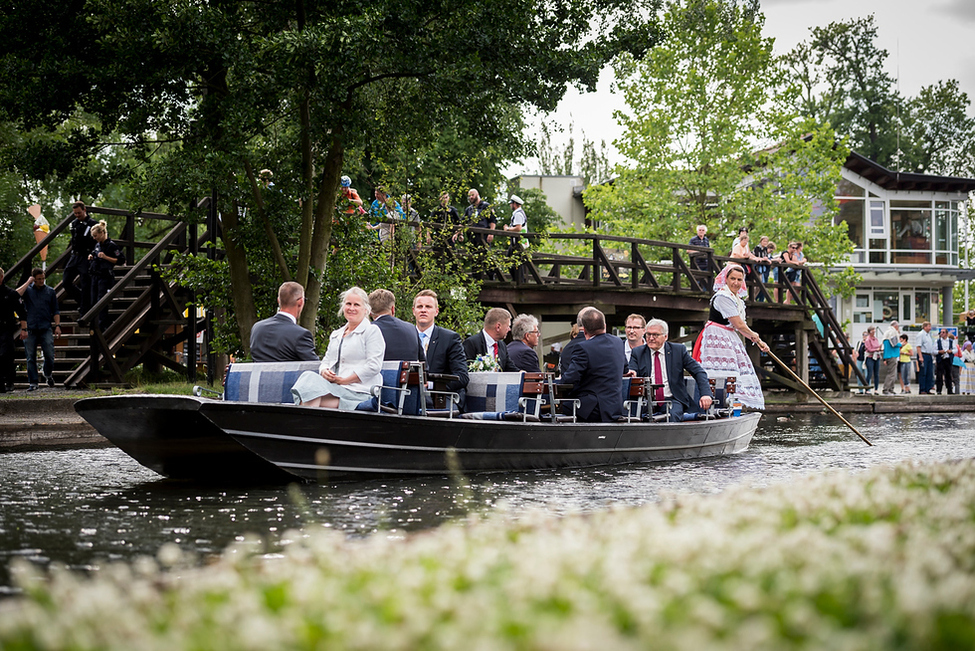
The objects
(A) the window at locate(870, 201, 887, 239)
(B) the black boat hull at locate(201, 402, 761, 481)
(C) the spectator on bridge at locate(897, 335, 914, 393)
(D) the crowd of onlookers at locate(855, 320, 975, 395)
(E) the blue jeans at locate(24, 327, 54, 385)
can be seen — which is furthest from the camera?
(A) the window at locate(870, 201, 887, 239)

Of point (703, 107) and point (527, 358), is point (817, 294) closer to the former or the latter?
point (703, 107)

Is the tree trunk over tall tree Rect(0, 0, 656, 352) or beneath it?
beneath

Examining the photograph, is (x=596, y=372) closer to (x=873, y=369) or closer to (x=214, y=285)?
(x=214, y=285)

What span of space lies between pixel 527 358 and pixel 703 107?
74.9ft

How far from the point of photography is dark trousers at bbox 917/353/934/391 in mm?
28016

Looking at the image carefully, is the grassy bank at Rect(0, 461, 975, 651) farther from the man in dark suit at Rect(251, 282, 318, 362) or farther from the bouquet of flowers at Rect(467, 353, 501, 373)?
the bouquet of flowers at Rect(467, 353, 501, 373)

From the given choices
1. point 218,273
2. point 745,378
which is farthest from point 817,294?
point 218,273

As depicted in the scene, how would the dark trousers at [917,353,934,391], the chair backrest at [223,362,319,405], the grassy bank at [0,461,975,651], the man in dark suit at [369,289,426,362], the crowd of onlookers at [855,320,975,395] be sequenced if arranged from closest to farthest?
the grassy bank at [0,461,975,651]
the chair backrest at [223,362,319,405]
the man in dark suit at [369,289,426,362]
the crowd of onlookers at [855,320,975,395]
the dark trousers at [917,353,934,391]

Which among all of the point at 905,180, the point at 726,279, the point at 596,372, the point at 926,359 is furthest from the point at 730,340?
the point at 905,180

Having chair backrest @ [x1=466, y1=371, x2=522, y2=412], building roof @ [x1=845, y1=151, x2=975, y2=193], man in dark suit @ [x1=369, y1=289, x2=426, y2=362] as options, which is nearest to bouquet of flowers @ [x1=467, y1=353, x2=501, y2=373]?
chair backrest @ [x1=466, y1=371, x2=522, y2=412]

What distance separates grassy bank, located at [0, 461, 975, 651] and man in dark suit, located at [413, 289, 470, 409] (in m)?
5.97

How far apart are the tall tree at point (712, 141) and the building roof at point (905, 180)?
43.0 ft

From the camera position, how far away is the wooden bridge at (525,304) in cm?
1758

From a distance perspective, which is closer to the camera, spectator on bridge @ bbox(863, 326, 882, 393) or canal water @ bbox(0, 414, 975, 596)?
canal water @ bbox(0, 414, 975, 596)
